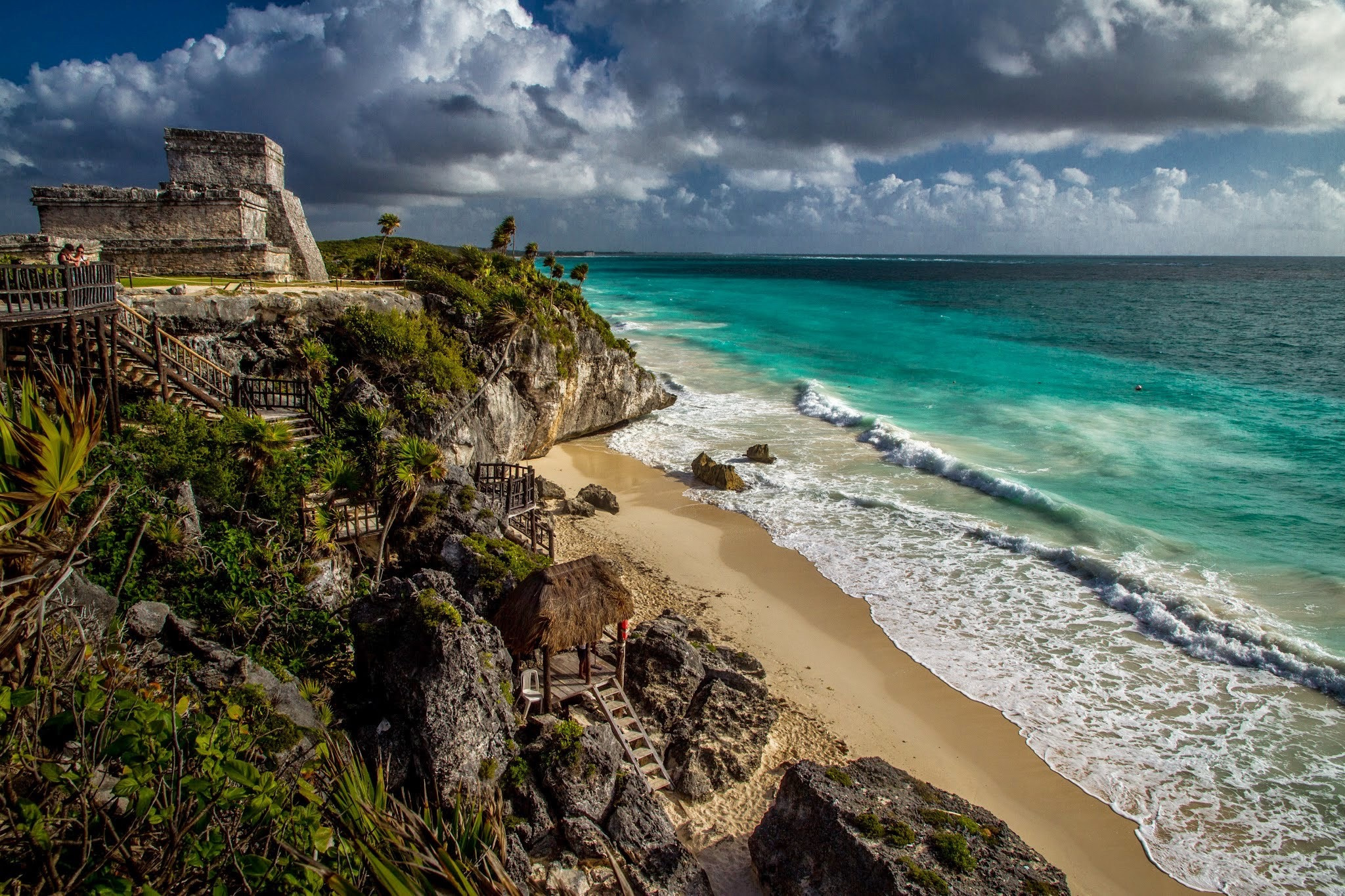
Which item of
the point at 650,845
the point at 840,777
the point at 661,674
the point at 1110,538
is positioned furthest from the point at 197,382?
the point at 1110,538

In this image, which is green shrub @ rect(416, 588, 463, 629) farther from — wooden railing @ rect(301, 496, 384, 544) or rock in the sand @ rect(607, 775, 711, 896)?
wooden railing @ rect(301, 496, 384, 544)

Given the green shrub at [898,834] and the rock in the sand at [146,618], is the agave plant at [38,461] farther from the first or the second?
the green shrub at [898,834]

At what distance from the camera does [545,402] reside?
25641 millimetres

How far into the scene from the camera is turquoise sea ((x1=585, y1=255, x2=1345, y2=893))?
39.0 ft

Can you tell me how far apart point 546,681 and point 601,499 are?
11.8 metres

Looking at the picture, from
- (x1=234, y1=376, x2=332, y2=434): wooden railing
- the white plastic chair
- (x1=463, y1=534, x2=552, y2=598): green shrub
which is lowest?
the white plastic chair

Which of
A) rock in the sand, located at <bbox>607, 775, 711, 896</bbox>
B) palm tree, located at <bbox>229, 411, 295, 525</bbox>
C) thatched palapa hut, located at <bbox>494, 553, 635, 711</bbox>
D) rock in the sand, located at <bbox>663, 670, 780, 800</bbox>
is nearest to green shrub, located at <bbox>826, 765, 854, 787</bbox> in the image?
rock in the sand, located at <bbox>663, 670, 780, 800</bbox>

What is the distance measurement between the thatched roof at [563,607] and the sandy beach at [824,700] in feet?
10.3

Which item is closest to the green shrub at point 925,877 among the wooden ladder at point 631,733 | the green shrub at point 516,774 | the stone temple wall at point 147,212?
the wooden ladder at point 631,733

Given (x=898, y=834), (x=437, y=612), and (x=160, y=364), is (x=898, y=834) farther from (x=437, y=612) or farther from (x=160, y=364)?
(x=160, y=364)

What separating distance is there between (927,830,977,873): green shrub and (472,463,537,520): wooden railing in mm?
11298

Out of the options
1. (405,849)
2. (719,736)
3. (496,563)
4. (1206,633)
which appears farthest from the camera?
(1206,633)

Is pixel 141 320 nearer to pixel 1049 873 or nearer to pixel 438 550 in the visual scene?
pixel 438 550

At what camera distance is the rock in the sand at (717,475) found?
24.2 m
